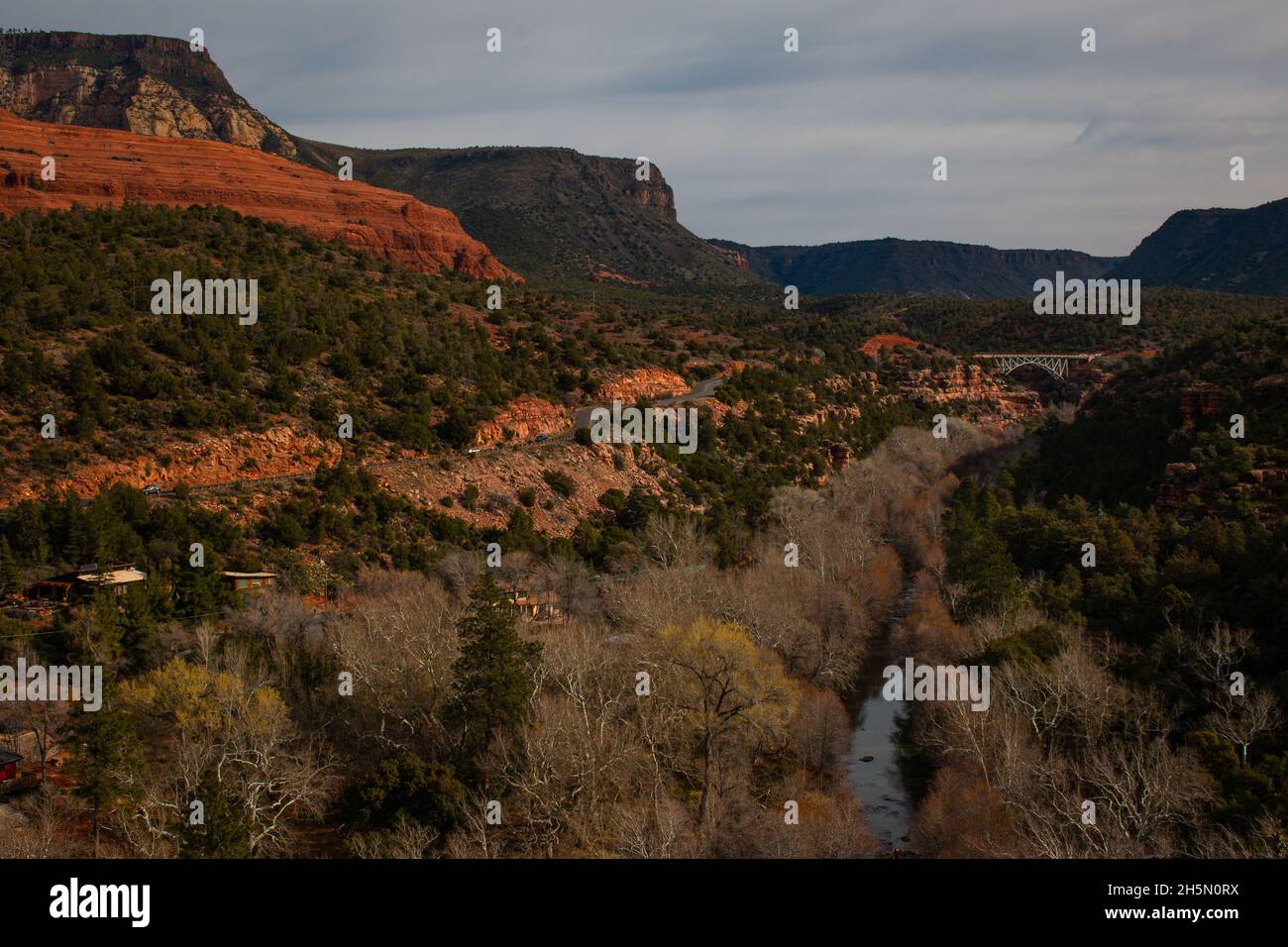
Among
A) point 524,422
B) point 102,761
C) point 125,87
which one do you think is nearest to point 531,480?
point 524,422

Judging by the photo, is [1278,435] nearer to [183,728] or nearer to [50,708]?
[183,728]

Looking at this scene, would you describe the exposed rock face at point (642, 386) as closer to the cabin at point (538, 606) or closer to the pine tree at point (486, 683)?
the cabin at point (538, 606)

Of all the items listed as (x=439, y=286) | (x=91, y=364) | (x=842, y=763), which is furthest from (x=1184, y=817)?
(x=439, y=286)

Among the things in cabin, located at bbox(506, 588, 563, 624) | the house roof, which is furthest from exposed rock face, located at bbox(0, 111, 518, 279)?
cabin, located at bbox(506, 588, 563, 624)

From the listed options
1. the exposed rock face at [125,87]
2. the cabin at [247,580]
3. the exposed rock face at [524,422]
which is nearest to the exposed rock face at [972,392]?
the exposed rock face at [524,422]

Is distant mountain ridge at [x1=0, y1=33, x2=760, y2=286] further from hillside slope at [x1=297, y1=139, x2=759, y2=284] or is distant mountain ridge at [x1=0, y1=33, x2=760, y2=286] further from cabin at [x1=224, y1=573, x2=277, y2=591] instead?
cabin at [x1=224, y1=573, x2=277, y2=591]
